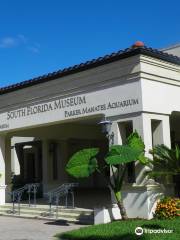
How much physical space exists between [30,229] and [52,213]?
2.47m

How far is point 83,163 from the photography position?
40.1ft

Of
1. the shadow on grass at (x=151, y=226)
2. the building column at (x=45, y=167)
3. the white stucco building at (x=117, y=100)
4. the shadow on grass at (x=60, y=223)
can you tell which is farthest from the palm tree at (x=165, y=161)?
the building column at (x=45, y=167)

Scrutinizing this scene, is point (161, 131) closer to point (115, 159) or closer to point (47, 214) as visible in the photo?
point (115, 159)

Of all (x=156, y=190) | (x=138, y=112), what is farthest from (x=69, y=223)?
(x=138, y=112)

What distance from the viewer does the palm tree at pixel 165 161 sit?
1220 cm

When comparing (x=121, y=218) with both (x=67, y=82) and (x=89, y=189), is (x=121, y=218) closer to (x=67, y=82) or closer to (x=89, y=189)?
(x=67, y=82)

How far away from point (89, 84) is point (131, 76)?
1.67m

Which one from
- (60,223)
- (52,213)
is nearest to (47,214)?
(52,213)

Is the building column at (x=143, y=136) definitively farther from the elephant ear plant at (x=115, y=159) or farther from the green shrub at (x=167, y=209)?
the green shrub at (x=167, y=209)

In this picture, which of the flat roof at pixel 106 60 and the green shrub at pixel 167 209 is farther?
the flat roof at pixel 106 60

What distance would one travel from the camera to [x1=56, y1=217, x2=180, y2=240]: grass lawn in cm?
→ 984

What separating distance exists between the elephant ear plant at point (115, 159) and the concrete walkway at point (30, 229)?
1.55m

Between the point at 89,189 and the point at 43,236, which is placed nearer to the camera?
the point at 43,236

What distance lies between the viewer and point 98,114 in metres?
14.1
